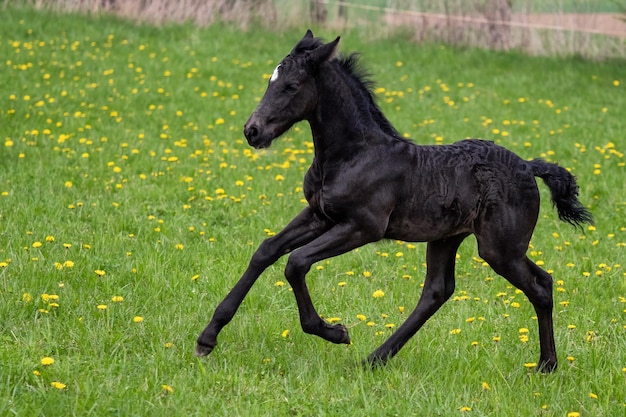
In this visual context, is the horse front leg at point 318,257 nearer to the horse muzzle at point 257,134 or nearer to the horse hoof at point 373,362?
the horse hoof at point 373,362

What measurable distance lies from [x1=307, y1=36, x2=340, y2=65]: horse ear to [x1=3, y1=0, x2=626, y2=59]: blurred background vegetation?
12623mm

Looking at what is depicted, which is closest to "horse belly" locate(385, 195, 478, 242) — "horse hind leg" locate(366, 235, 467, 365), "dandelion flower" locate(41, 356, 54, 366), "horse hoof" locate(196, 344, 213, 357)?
"horse hind leg" locate(366, 235, 467, 365)

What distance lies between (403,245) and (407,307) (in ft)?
5.47

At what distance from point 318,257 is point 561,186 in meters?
1.69

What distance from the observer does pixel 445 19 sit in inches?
693

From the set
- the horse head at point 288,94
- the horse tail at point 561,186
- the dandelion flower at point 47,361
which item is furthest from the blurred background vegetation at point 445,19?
the dandelion flower at point 47,361

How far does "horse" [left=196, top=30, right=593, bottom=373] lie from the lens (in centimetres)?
504

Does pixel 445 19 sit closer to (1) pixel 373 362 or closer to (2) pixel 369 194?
(2) pixel 369 194

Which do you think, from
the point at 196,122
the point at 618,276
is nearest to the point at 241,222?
the point at 618,276

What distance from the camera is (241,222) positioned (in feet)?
27.0

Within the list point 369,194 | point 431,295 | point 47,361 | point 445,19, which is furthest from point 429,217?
point 445,19

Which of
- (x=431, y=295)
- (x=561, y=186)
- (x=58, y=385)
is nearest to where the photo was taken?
(x=58, y=385)

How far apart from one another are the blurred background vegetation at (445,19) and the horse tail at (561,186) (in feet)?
40.1

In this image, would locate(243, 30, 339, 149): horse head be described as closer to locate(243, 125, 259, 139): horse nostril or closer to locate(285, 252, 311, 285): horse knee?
locate(243, 125, 259, 139): horse nostril
